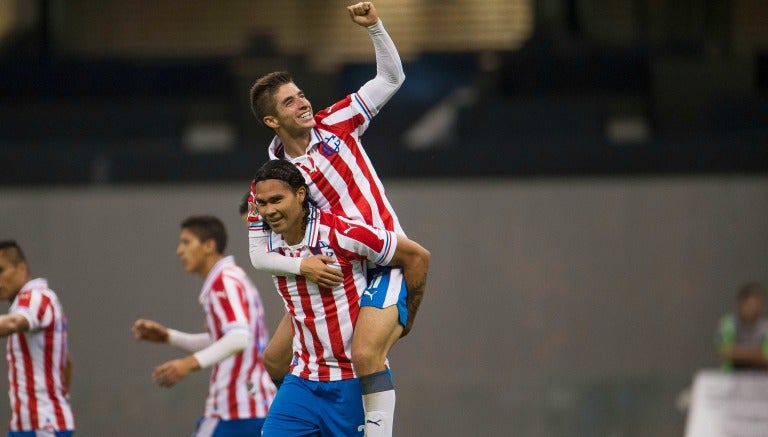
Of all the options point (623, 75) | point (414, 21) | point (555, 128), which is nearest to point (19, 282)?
point (555, 128)

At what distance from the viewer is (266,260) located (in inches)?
182

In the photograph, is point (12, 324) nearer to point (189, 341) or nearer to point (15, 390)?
point (15, 390)

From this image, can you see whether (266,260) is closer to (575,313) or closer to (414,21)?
(575,313)

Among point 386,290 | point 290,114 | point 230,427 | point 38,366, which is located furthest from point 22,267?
point 386,290

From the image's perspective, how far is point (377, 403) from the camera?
15.0ft

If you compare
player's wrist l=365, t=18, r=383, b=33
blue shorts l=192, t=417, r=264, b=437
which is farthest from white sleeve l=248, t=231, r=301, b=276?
blue shorts l=192, t=417, r=264, b=437

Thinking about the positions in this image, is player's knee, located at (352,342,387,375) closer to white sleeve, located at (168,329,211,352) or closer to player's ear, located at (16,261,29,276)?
white sleeve, located at (168,329,211,352)

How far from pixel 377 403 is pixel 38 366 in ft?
6.28

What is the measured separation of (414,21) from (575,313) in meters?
6.32

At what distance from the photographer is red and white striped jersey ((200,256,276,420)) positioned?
6.07 meters

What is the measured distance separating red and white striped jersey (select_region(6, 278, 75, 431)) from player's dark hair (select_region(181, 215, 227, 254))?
0.85 meters

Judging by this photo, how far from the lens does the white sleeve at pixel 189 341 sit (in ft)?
19.8

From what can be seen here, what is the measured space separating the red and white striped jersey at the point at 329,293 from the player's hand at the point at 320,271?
74 millimetres

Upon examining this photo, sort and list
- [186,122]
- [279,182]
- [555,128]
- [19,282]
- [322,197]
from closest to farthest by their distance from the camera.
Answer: [279,182]
[322,197]
[19,282]
[555,128]
[186,122]
